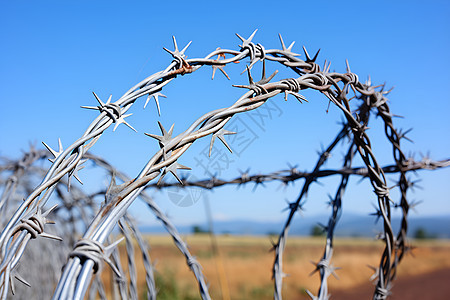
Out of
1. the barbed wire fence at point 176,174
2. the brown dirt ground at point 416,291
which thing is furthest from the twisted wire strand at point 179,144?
the brown dirt ground at point 416,291

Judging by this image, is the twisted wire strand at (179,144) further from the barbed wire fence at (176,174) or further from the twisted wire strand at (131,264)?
the twisted wire strand at (131,264)

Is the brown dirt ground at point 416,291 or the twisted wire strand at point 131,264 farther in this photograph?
the brown dirt ground at point 416,291

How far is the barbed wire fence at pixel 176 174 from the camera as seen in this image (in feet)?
2.29

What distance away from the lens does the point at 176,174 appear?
765 mm

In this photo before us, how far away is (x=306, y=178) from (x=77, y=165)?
946 millimetres

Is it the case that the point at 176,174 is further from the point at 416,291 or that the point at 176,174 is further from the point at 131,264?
the point at 416,291

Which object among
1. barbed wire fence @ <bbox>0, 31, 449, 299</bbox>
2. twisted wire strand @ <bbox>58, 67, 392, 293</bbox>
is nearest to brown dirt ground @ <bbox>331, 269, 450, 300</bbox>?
barbed wire fence @ <bbox>0, 31, 449, 299</bbox>

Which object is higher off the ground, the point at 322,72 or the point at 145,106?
the point at 322,72

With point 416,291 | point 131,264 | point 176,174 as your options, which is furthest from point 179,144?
point 416,291

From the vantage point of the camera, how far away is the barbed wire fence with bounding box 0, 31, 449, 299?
70 cm

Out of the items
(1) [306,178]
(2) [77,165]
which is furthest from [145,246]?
(2) [77,165]

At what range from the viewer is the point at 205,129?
2.72 ft

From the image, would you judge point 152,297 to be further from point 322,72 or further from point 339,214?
point 322,72

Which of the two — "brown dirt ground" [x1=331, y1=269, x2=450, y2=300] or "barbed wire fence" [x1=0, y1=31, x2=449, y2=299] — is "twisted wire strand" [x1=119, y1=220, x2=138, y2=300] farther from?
"brown dirt ground" [x1=331, y1=269, x2=450, y2=300]
